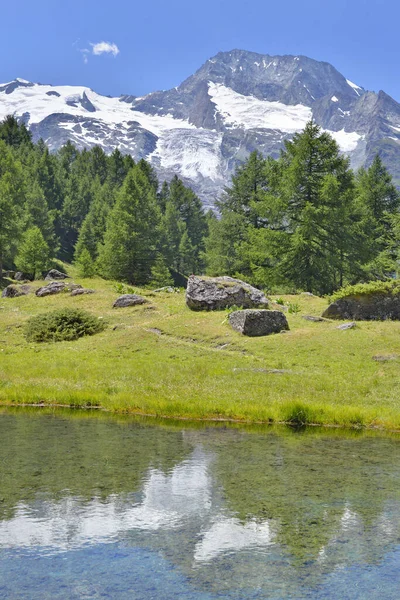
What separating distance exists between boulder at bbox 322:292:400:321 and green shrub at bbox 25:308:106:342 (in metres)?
16.1

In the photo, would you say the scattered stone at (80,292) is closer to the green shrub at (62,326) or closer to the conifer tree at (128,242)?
the green shrub at (62,326)

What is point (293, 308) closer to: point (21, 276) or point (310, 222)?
point (310, 222)

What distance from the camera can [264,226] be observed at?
68125 millimetres

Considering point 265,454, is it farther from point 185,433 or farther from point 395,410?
point 395,410

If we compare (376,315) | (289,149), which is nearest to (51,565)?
(376,315)

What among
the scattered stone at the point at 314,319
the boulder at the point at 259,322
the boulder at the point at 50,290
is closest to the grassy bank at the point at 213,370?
the scattered stone at the point at 314,319

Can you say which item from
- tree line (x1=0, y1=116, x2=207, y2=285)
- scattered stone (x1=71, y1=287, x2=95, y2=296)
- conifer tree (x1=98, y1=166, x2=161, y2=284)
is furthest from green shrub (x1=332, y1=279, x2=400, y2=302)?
tree line (x1=0, y1=116, x2=207, y2=285)

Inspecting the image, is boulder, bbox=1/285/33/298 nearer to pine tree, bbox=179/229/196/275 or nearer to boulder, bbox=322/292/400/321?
boulder, bbox=322/292/400/321

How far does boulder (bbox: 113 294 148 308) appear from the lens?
4266cm

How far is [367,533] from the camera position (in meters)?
9.23

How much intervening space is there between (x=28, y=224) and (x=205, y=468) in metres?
84.2

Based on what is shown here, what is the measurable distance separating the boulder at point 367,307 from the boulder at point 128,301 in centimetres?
1519

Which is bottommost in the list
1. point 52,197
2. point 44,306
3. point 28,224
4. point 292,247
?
point 44,306

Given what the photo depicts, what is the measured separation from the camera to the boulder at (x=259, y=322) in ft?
107
